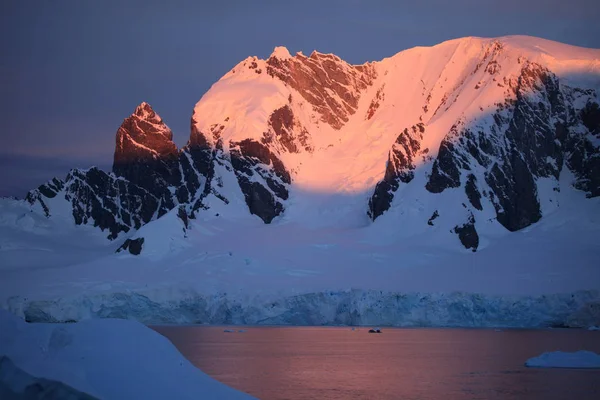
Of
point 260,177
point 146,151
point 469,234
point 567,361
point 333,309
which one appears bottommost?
point 333,309

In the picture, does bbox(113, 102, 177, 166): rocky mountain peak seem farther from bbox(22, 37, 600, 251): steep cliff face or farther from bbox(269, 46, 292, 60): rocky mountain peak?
bbox(269, 46, 292, 60): rocky mountain peak

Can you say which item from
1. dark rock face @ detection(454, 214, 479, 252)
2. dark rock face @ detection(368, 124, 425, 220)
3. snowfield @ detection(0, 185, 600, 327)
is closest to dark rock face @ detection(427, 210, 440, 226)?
snowfield @ detection(0, 185, 600, 327)

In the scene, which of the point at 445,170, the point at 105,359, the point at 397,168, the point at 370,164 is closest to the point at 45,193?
the point at 370,164

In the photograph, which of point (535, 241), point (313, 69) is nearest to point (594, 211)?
point (535, 241)

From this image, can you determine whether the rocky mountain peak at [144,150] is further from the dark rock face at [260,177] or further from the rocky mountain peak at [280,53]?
the rocky mountain peak at [280,53]

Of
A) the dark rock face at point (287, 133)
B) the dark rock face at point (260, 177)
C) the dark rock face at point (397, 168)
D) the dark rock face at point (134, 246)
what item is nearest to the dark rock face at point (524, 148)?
the dark rock face at point (397, 168)

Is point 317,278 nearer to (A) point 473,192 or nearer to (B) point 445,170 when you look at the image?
(B) point 445,170
